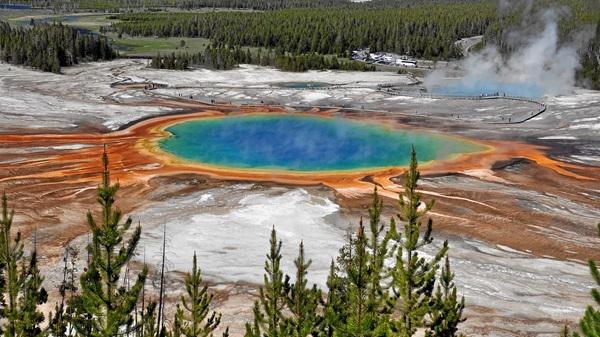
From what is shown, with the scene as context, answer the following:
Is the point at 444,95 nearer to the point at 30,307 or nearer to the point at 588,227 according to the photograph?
the point at 588,227

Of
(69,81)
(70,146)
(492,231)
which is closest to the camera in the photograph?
(492,231)

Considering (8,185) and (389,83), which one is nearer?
(8,185)

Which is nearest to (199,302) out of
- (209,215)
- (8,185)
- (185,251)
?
(185,251)

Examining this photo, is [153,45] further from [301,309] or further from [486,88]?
[301,309]

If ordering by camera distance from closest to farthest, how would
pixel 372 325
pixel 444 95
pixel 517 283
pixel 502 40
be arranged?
pixel 372 325 → pixel 517 283 → pixel 444 95 → pixel 502 40

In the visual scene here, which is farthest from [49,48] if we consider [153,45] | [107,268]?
[107,268]

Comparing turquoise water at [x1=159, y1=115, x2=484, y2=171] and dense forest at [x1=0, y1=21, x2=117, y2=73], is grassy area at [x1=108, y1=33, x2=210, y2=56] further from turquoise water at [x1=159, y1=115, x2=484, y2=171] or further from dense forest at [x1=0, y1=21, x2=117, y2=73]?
turquoise water at [x1=159, y1=115, x2=484, y2=171]

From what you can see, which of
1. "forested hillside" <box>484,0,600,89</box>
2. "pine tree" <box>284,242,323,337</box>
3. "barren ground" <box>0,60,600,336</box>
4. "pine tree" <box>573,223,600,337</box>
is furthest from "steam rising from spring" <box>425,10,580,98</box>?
"pine tree" <box>573,223,600,337</box>
